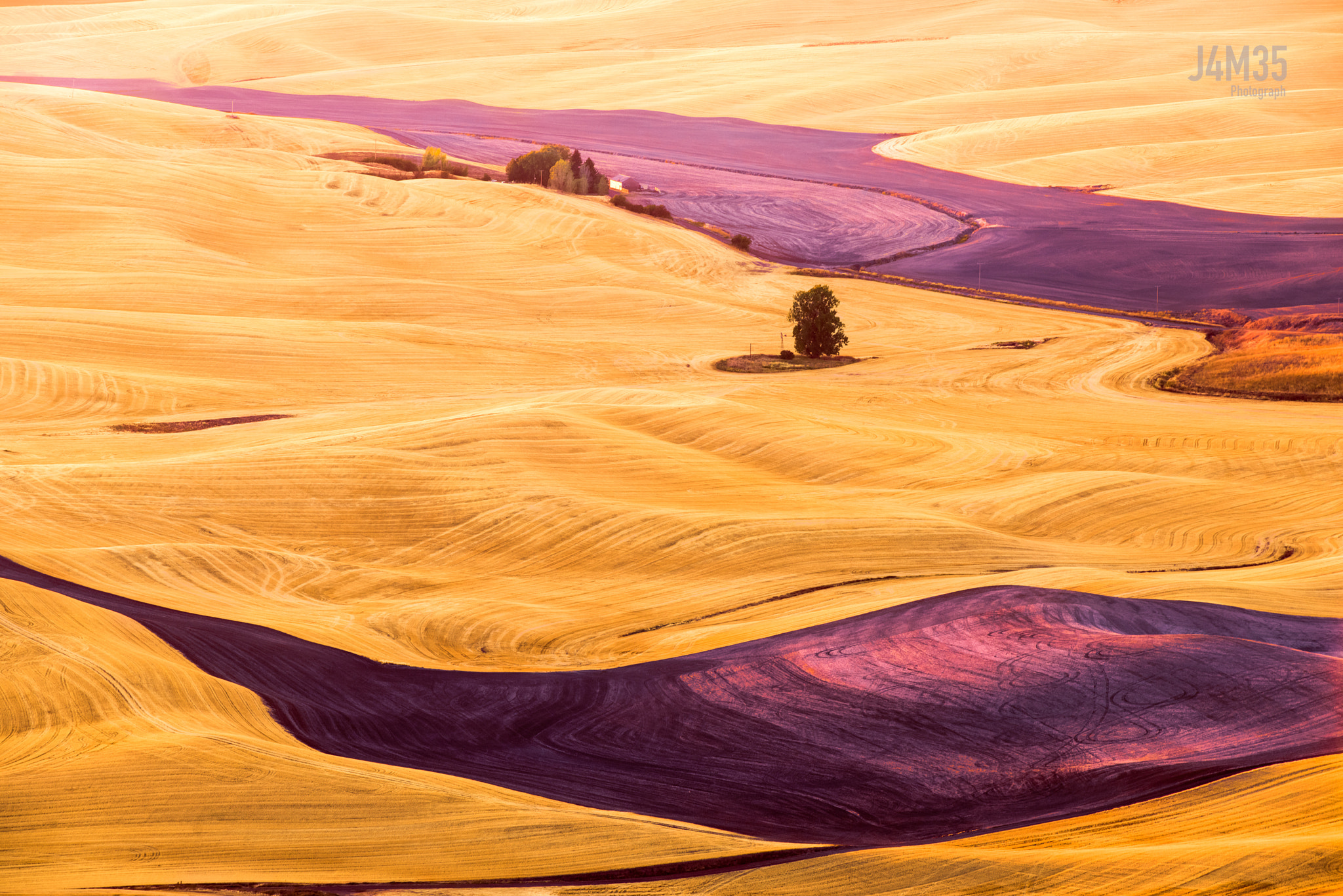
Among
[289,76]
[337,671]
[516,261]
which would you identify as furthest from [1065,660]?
[289,76]

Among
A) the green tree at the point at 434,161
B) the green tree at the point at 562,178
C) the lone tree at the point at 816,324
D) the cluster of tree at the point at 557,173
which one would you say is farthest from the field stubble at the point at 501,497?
the green tree at the point at 434,161

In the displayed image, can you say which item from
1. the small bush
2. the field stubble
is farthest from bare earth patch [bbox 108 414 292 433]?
the small bush

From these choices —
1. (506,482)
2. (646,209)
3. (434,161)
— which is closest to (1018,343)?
(646,209)

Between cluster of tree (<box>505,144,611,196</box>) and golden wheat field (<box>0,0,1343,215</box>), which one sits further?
golden wheat field (<box>0,0,1343,215</box>)

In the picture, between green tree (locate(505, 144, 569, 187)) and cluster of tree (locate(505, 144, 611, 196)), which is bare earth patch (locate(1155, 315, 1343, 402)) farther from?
green tree (locate(505, 144, 569, 187))

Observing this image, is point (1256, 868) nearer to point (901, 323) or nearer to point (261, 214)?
point (901, 323)

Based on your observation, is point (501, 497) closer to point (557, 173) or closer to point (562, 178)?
point (562, 178)
